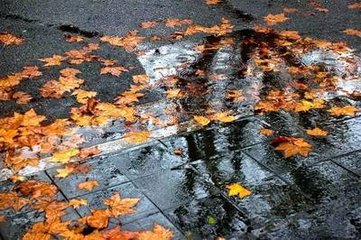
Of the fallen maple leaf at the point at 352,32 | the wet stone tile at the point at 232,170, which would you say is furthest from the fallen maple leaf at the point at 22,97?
the fallen maple leaf at the point at 352,32

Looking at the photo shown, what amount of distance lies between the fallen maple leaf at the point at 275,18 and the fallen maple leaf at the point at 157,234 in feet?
17.6

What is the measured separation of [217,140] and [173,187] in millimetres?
856

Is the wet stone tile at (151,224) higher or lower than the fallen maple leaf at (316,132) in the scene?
lower

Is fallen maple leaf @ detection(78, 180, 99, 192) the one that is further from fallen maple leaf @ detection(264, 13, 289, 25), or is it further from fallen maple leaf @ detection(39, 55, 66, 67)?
fallen maple leaf @ detection(264, 13, 289, 25)

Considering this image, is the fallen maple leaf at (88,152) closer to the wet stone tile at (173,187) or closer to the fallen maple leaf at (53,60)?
the wet stone tile at (173,187)

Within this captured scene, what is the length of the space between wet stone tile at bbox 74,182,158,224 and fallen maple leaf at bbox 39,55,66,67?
10.0 ft

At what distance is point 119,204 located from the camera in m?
3.63

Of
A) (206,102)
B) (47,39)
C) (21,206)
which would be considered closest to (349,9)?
(206,102)

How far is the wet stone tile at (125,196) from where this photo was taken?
138 inches

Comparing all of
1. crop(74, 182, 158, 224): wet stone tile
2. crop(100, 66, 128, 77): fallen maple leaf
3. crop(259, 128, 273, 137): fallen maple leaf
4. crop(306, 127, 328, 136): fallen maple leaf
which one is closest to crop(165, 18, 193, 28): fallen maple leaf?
crop(100, 66, 128, 77): fallen maple leaf

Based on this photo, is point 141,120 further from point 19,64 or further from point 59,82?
point 19,64

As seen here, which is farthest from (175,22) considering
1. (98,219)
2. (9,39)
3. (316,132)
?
(98,219)

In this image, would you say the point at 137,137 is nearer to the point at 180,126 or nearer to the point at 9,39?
the point at 180,126

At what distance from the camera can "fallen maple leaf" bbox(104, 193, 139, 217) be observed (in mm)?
3547
